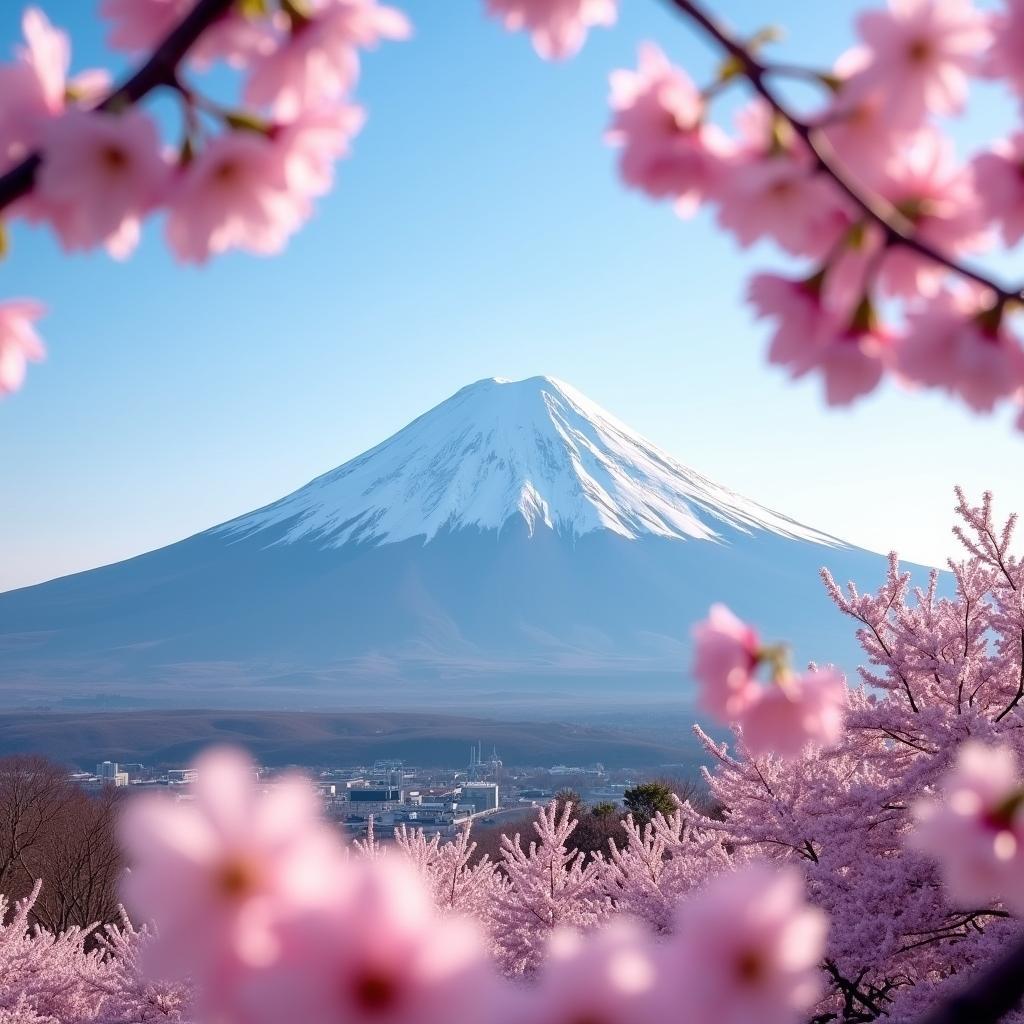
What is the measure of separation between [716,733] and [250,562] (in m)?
79.2

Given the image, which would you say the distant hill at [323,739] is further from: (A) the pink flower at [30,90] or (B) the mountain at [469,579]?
(A) the pink flower at [30,90]

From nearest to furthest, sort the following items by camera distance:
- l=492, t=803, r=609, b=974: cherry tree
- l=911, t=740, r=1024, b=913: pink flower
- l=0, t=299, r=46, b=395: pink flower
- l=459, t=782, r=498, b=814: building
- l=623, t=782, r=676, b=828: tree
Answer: l=911, t=740, r=1024, b=913: pink flower
l=0, t=299, r=46, b=395: pink flower
l=492, t=803, r=609, b=974: cherry tree
l=623, t=782, r=676, b=828: tree
l=459, t=782, r=498, b=814: building

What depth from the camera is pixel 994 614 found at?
625cm

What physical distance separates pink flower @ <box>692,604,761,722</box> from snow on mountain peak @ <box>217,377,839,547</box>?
14237cm

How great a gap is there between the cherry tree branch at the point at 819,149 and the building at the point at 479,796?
44331mm

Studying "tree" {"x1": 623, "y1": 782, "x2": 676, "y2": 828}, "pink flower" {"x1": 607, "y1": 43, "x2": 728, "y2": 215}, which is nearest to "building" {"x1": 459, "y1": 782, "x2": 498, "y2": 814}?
"tree" {"x1": 623, "y1": 782, "x2": 676, "y2": 828}

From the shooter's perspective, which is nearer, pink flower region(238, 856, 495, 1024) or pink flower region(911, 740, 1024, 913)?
pink flower region(238, 856, 495, 1024)

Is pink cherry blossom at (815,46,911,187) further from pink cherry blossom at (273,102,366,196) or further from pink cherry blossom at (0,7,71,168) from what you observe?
pink cherry blossom at (0,7,71,168)

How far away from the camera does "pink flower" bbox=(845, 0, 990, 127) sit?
86 cm

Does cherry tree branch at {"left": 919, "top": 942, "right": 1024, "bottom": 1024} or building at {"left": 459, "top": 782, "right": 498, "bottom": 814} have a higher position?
cherry tree branch at {"left": 919, "top": 942, "right": 1024, "bottom": 1024}

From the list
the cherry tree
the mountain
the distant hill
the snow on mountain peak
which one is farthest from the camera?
the snow on mountain peak

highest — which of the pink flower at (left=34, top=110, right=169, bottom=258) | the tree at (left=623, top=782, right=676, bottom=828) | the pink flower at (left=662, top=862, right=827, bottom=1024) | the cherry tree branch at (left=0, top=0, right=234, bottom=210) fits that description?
the cherry tree branch at (left=0, top=0, right=234, bottom=210)

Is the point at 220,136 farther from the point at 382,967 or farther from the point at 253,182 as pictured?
the point at 382,967

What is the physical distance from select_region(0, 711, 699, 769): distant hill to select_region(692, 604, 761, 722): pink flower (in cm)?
6993
